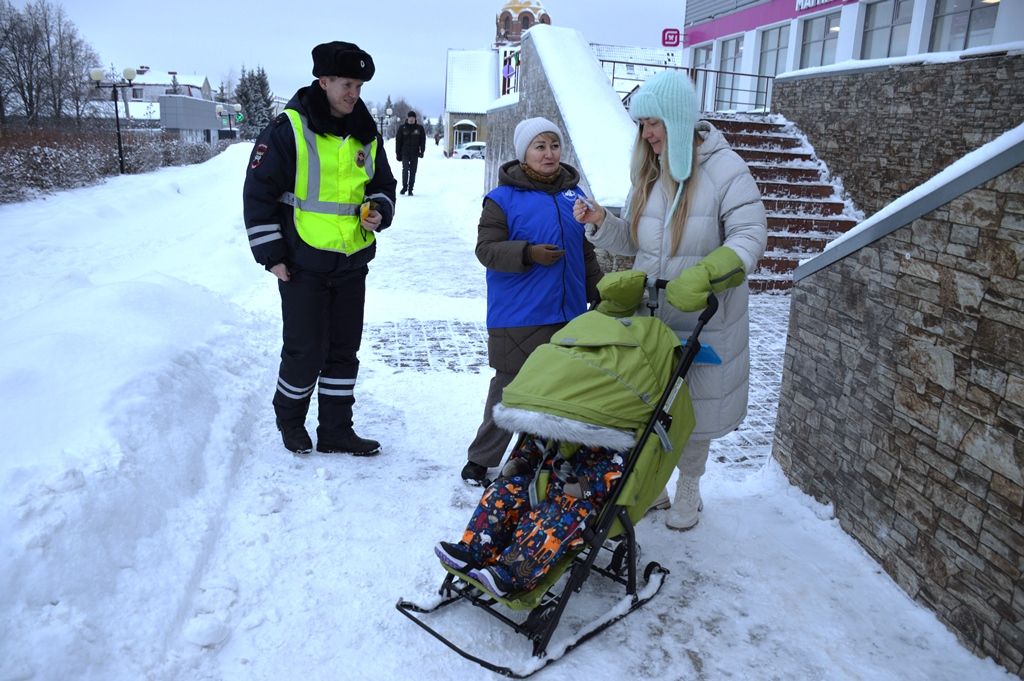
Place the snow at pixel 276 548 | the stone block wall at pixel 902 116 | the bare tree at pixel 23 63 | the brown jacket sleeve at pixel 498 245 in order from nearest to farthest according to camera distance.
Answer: the snow at pixel 276 548 < the brown jacket sleeve at pixel 498 245 < the stone block wall at pixel 902 116 < the bare tree at pixel 23 63

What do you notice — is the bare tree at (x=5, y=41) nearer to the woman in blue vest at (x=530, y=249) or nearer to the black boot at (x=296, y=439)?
the black boot at (x=296, y=439)

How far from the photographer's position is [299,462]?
4.26 meters

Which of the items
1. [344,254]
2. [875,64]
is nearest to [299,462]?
[344,254]

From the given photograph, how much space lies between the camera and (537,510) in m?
2.78

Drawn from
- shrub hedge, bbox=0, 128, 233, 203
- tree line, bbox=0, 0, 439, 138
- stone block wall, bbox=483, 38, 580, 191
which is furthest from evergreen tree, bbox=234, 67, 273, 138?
stone block wall, bbox=483, 38, 580, 191

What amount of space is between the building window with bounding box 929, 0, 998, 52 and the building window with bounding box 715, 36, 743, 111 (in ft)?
19.9

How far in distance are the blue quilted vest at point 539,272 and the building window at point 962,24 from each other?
10639mm

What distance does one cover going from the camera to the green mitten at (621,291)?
10.3 ft

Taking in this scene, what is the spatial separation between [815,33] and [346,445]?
15.0 meters

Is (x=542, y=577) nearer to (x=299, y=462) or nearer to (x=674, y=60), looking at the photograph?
(x=299, y=462)

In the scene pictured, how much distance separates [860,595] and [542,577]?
1484mm

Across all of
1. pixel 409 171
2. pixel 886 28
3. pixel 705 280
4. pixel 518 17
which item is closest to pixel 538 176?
pixel 705 280

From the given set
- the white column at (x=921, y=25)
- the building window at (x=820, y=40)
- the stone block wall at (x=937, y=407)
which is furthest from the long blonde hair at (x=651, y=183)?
the building window at (x=820, y=40)

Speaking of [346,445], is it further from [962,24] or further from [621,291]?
[962,24]
